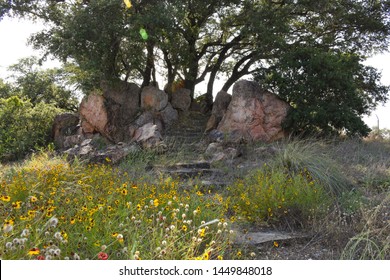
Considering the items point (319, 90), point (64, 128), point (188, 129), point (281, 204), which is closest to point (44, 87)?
point (64, 128)

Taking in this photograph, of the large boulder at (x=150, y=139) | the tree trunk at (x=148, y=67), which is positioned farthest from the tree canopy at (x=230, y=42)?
the large boulder at (x=150, y=139)

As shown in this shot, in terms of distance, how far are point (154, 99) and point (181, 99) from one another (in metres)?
1.20

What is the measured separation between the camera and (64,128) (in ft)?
47.7

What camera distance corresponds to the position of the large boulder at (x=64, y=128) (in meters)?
14.1

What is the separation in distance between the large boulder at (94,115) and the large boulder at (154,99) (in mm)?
1451

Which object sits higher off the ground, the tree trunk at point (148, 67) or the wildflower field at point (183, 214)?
the tree trunk at point (148, 67)

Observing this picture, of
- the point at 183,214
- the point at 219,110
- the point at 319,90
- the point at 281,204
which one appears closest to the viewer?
the point at 183,214

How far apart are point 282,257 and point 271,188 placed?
1.21m

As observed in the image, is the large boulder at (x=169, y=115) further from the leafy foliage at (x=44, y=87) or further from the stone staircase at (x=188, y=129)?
the leafy foliage at (x=44, y=87)

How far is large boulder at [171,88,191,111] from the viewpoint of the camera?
14992 mm

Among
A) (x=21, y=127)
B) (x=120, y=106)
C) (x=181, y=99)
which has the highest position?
(x=181, y=99)

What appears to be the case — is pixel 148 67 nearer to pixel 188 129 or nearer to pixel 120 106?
pixel 120 106

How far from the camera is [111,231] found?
3.49m

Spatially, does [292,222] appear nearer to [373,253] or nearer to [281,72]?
[373,253]
